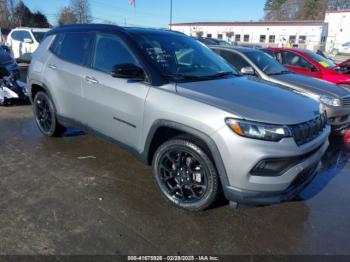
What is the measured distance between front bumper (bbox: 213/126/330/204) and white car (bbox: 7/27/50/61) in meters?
13.6

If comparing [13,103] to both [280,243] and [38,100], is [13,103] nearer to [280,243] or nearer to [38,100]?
[38,100]

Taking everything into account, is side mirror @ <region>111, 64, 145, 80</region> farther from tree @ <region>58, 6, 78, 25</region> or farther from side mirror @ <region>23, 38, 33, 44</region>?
tree @ <region>58, 6, 78, 25</region>

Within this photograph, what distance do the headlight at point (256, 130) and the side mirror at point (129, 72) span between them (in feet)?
3.98

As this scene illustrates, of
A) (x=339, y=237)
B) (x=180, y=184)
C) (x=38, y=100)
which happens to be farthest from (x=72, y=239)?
(x=38, y=100)

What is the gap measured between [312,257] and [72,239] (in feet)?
6.81

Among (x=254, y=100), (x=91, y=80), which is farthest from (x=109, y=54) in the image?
(x=254, y=100)

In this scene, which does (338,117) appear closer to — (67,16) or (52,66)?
(52,66)

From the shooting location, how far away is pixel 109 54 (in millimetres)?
3885

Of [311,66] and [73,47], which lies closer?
[73,47]

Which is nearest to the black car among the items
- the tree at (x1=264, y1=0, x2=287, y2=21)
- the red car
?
the red car

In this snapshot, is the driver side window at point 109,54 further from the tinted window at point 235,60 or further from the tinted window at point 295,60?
the tinted window at point 295,60

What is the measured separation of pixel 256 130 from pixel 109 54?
2109 millimetres

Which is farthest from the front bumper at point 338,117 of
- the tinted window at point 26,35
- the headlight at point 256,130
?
the tinted window at point 26,35

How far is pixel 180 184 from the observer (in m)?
3.30
